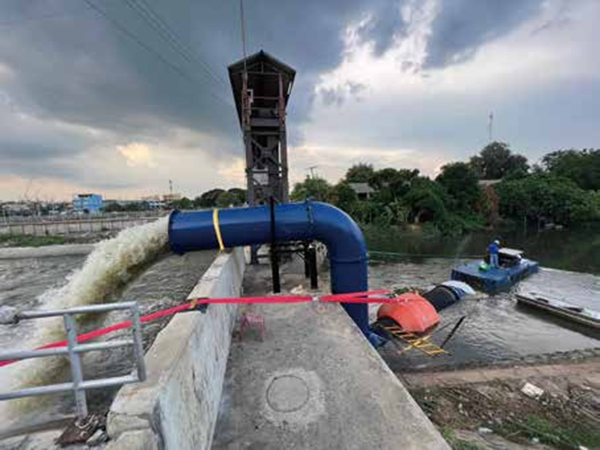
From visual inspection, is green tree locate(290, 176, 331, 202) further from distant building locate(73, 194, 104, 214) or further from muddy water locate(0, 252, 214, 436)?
distant building locate(73, 194, 104, 214)

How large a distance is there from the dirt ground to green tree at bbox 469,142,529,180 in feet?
188

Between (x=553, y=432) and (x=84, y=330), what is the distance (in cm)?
624

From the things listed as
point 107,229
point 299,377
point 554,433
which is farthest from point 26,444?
point 107,229

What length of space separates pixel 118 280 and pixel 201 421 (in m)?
2.62

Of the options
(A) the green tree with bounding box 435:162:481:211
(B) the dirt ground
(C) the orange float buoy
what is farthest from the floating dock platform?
(A) the green tree with bounding box 435:162:481:211

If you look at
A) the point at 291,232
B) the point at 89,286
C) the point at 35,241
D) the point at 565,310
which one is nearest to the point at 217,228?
the point at 291,232

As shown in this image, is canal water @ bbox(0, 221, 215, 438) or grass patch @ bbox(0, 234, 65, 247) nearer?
canal water @ bbox(0, 221, 215, 438)

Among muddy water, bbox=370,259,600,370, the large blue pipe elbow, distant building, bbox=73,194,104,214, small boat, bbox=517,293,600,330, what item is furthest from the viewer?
distant building, bbox=73,194,104,214

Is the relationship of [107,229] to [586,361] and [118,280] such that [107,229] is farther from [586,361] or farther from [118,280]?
[586,361]

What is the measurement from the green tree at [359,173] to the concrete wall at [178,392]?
4175 cm

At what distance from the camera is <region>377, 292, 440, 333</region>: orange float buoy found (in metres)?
5.43

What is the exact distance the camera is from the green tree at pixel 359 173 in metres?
43.9

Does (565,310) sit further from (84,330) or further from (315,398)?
(84,330)

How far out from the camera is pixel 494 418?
3.28 meters
